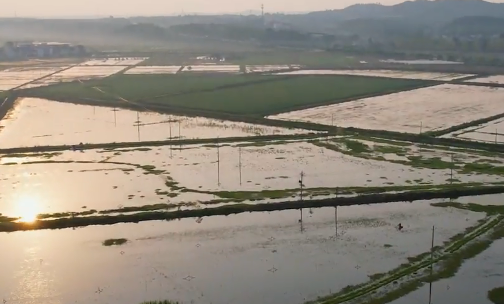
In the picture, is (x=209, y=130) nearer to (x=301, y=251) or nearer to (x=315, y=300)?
(x=301, y=251)

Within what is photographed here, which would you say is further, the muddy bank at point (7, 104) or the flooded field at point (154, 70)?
the flooded field at point (154, 70)

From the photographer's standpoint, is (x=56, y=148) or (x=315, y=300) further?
(x=56, y=148)

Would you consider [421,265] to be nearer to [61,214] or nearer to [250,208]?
[250,208]

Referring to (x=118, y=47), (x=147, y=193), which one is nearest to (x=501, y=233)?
(x=147, y=193)

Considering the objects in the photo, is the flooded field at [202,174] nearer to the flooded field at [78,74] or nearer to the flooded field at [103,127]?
the flooded field at [103,127]

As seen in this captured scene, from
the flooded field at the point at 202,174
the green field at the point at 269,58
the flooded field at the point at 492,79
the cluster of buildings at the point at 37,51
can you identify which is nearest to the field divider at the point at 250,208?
the flooded field at the point at 202,174

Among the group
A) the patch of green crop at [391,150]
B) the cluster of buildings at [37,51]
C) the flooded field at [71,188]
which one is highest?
the cluster of buildings at [37,51]

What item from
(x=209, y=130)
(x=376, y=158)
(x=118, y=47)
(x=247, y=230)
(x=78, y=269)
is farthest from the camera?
(x=118, y=47)
